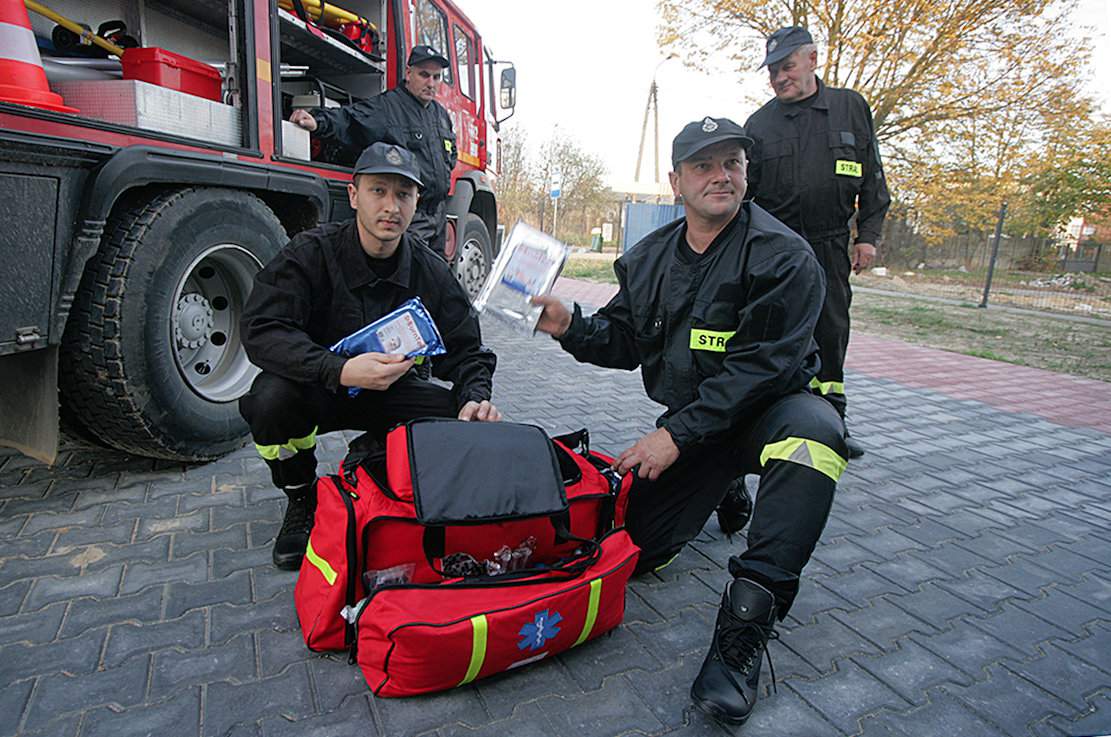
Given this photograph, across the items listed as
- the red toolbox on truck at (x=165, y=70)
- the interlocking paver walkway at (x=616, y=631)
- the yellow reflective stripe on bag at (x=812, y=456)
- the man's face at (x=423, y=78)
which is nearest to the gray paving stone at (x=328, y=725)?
the interlocking paver walkway at (x=616, y=631)

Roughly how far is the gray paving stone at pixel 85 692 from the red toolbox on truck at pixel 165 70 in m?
2.25

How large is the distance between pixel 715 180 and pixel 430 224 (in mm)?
2910

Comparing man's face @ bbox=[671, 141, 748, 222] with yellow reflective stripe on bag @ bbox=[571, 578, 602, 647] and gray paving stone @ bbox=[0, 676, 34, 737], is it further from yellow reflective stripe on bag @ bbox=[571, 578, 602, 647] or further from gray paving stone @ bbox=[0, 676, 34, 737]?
gray paving stone @ bbox=[0, 676, 34, 737]

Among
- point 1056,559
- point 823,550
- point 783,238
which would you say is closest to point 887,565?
point 823,550

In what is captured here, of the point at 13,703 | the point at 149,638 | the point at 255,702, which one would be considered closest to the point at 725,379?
the point at 255,702

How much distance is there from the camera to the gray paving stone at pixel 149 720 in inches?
60.2

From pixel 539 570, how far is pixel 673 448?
0.54 meters

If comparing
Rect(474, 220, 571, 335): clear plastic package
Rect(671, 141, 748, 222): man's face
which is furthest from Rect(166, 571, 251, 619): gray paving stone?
Rect(671, 141, 748, 222): man's face

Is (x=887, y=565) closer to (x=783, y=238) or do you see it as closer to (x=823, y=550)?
(x=823, y=550)

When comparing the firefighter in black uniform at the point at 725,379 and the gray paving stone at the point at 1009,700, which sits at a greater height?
the firefighter in black uniform at the point at 725,379

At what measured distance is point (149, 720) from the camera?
5.14 feet

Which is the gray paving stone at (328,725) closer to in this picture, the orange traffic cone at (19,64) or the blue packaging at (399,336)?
the blue packaging at (399,336)

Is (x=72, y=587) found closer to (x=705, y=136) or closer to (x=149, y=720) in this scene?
(x=149, y=720)

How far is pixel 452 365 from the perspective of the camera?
8.54 ft
